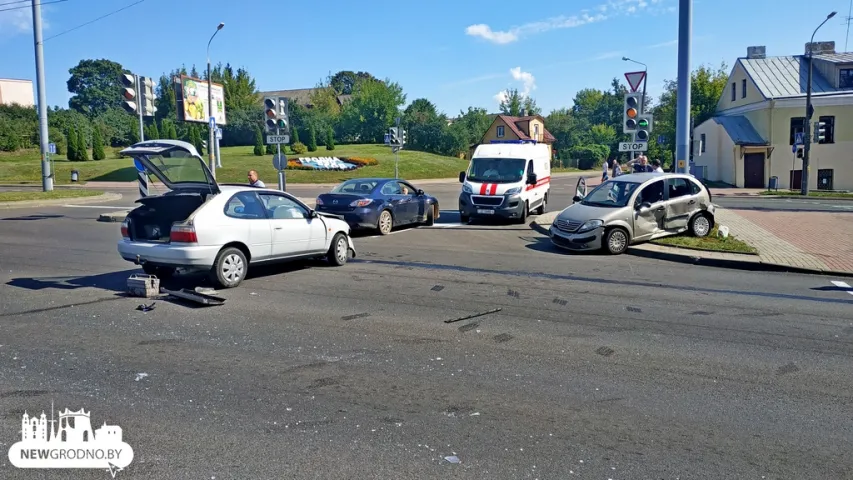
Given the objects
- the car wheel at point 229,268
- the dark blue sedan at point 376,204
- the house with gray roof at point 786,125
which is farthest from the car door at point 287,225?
the house with gray roof at point 786,125

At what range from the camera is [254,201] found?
9.85m

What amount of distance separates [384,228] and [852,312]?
412 inches

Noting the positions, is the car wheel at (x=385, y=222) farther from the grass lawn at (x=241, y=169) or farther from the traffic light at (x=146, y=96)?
the grass lawn at (x=241, y=169)

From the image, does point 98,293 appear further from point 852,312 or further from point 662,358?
point 852,312

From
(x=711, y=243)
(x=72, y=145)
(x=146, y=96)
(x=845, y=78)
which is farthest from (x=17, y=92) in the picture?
(x=711, y=243)

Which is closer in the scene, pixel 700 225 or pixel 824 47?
pixel 700 225

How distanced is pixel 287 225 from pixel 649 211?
8.07 meters

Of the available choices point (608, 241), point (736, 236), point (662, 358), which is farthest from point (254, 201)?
point (736, 236)

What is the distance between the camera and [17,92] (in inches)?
3642

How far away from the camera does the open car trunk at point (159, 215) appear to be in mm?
9203

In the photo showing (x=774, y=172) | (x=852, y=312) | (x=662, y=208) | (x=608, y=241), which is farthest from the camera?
(x=774, y=172)

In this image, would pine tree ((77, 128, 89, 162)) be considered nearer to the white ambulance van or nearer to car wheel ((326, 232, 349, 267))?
the white ambulance van

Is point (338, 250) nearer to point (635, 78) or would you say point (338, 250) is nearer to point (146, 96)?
point (635, 78)

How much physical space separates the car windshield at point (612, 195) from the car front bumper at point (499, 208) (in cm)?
375
